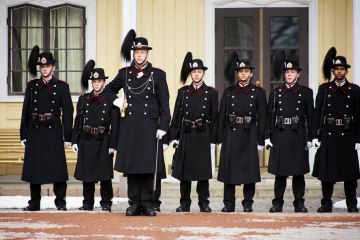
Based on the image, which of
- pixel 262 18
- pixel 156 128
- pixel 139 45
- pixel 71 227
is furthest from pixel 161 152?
pixel 262 18

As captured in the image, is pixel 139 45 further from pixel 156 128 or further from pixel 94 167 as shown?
pixel 94 167

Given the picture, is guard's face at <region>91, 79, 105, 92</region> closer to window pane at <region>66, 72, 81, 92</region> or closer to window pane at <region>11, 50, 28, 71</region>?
window pane at <region>66, 72, 81, 92</region>

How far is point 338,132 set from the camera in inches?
579

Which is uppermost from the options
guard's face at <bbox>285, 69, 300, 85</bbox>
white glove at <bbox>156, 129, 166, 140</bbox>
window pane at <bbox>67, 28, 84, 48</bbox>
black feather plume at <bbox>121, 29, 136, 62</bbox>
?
window pane at <bbox>67, 28, 84, 48</bbox>

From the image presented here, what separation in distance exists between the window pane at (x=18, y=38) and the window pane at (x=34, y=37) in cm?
9

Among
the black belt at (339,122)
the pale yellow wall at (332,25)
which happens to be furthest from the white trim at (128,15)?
the black belt at (339,122)

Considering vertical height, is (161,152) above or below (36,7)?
below

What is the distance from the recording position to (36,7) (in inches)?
780

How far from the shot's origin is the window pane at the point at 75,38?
1983 cm

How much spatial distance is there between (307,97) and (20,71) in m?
6.81

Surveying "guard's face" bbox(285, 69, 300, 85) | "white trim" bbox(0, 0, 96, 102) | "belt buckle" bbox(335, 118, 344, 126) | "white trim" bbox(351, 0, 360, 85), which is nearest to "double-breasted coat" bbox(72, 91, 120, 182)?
"guard's face" bbox(285, 69, 300, 85)

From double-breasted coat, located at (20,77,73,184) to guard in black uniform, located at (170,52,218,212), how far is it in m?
1.36

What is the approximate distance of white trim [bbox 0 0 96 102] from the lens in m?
19.5

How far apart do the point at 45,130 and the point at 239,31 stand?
5762mm
